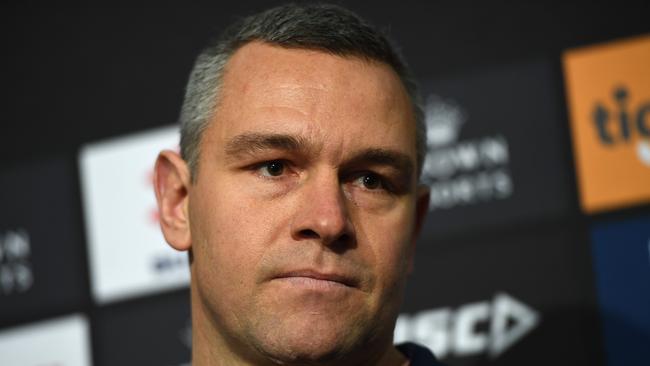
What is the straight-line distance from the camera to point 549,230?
1796 mm

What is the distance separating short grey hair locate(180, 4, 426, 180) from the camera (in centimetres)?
130

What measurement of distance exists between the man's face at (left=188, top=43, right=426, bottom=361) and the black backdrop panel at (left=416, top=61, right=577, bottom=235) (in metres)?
0.56

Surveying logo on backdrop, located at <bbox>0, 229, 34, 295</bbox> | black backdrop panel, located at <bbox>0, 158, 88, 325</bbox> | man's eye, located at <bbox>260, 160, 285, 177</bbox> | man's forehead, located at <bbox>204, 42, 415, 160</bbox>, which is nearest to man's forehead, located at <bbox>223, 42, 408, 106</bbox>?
man's forehead, located at <bbox>204, 42, 415, 160</bbox>

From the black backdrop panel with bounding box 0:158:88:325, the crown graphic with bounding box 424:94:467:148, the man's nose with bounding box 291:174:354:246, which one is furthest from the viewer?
the black backdrop panel with bounding box 0:158:88:325

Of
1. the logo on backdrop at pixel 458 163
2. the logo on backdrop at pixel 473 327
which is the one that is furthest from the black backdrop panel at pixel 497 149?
the logo on backdrop at pixel 473 327

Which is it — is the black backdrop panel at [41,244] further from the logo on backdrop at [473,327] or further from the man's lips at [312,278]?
the man's lips at [312,278]

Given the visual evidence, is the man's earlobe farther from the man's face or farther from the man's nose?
the man's nose

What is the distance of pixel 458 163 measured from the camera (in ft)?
6.23

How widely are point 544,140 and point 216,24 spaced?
0.85 meters

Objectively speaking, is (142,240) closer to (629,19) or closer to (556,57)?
(556,57)

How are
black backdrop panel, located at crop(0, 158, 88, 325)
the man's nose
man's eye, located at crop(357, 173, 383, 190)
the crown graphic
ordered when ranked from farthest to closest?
black backdrop panel, located at crop(0, 158, 88, 325) < the crown graphic < man's eye, located at crop(357, 173, 383, 190) < the man's nose

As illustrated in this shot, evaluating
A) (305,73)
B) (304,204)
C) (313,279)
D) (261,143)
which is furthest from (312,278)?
(305,73)

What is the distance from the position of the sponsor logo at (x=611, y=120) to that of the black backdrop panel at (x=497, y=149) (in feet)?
0.12

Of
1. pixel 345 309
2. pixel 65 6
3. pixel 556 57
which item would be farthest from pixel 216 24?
pixel 345 309
